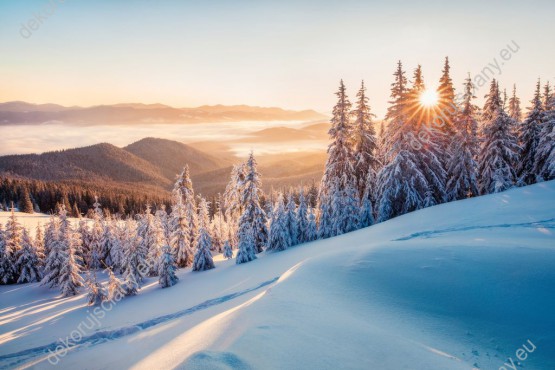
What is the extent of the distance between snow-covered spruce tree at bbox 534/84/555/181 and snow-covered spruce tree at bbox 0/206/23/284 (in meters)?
67.6

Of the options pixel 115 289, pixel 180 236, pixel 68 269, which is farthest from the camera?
pixel 180 236

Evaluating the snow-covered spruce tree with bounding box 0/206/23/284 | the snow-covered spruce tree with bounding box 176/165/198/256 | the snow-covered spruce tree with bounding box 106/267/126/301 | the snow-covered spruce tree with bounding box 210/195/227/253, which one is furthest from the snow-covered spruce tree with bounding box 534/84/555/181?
the snow-covered spruce tree with bounding box 0/206/23/284

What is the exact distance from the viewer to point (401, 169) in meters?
24.2

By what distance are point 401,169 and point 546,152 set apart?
585 inches

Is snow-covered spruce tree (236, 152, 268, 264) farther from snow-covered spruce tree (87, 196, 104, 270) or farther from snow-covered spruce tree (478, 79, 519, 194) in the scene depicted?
snow-covered spruce tree (87, 196, 104, 270)

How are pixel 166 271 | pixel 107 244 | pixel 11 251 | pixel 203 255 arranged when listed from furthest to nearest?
pixel 107 244, pixel 11 251, pixel 203 255, pixel 166 271

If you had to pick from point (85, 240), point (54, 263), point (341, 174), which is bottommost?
point (85, 240)

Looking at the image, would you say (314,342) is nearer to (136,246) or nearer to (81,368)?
(81,368)

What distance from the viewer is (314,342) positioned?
572 centimetres

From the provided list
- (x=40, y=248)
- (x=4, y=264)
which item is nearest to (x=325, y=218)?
(x=40, y=248)

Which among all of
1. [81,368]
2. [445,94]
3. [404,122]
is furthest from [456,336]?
[445,94]

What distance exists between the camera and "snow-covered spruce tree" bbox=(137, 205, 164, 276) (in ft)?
123

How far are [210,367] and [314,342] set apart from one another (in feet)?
7.00

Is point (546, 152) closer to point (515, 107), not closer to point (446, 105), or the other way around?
point (446, 105)
